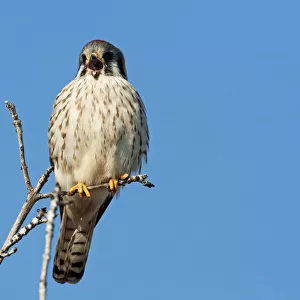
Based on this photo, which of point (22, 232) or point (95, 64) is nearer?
point (22, 232)

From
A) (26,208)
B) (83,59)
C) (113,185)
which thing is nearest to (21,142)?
(26,208)

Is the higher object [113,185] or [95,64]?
[95,64]

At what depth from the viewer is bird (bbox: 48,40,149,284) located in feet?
17.3

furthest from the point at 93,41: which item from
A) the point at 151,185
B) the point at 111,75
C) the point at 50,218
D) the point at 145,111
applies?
the point at 50,218

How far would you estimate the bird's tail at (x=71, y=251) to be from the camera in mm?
5648

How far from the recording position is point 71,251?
226 inches

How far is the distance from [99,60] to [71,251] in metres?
1.67

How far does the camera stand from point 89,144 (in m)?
5.27

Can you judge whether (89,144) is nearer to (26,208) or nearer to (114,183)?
(114,183)

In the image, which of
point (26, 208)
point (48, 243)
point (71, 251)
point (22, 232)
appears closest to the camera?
point (48, 243)

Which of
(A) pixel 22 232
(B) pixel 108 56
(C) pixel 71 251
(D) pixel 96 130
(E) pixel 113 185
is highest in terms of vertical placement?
(B) pixel 108 56

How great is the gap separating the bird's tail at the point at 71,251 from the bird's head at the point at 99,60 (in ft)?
4.14

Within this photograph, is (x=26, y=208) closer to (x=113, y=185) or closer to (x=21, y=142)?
(x=21, y=142)

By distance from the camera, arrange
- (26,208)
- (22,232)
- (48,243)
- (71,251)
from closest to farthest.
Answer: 1. (48,243)
2. (22,232)
3. (26,208)
4. (71,251)
